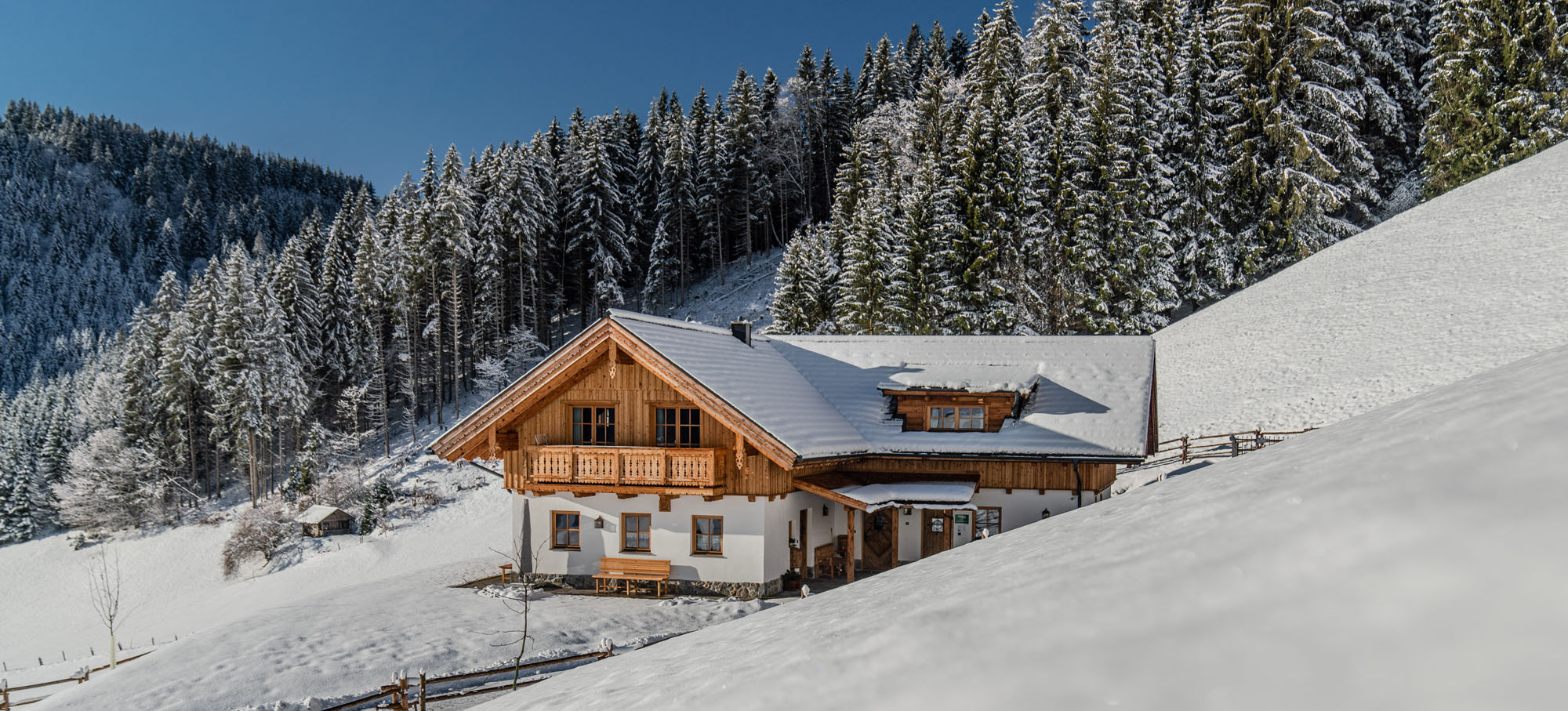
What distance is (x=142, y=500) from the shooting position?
55438mm

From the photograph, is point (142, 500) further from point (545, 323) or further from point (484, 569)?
point (484, 569)

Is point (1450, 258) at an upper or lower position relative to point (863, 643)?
upper

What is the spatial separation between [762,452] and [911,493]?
12.8ft

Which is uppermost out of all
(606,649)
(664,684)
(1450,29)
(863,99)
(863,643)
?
(863,99)

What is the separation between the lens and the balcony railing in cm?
2023

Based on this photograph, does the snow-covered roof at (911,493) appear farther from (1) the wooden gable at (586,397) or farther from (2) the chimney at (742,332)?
(2) the chimney at (742,332)

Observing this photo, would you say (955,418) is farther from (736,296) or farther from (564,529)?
(736,296)

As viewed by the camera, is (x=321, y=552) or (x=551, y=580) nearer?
(x=551, y=580)

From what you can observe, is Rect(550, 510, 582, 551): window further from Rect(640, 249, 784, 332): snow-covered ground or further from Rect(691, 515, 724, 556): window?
Rect(640, 249, 784, 332): snow-covered ground

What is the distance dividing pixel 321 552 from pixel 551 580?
909 inches

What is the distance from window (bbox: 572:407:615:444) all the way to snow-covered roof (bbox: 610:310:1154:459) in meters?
2.70

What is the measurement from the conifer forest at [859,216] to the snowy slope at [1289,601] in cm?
3717

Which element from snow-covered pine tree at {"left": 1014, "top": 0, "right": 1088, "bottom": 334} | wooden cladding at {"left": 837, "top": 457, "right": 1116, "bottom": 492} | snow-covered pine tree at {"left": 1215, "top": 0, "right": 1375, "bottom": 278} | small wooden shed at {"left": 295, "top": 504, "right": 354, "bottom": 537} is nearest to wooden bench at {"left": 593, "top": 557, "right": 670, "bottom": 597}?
wooden cladding at {"left": 837, "top": 457, "right": 1116, "bottom": 492}

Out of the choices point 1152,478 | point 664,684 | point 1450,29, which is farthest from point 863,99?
point 664,684
